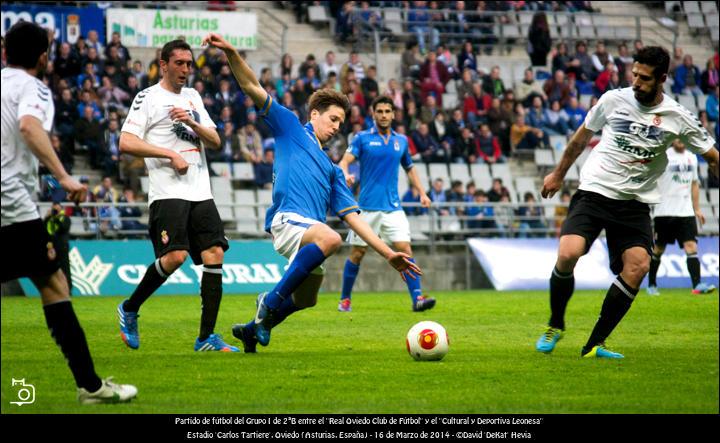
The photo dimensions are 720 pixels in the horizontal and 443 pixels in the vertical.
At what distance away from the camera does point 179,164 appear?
10.1 m

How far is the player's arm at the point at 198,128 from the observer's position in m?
10.2

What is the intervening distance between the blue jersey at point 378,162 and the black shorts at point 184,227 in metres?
6.59

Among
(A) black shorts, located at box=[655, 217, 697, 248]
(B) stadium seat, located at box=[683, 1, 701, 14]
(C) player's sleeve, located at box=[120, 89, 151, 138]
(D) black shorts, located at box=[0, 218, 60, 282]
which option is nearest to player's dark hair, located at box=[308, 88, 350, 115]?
(C) player's sleeve, located at box=[120, 89, 151, 138]

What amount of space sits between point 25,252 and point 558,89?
24.8m

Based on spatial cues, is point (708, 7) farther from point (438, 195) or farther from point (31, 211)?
point (31, 211)

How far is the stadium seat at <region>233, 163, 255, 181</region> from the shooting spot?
24.9 m

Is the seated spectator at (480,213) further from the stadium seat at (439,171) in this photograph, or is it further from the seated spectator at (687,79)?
the seated spectator at (687,79)

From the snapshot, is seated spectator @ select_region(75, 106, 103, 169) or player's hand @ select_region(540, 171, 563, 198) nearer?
player's hand @ select_region(540, 171, 563, 198)

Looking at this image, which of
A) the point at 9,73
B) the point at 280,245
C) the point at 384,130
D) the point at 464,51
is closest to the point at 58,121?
the point at 384,130

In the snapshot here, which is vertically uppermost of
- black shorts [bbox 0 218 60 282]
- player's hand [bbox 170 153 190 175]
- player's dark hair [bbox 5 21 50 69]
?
player's dark hair [bbox 5 21 50 69]

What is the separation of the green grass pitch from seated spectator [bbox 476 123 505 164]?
1240 cm

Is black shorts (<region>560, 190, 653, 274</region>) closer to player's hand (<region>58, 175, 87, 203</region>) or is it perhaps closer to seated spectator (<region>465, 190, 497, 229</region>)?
player's hand (<region>58, 175, 87, 203</region>)

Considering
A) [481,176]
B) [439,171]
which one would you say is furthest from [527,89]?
[439,171]
